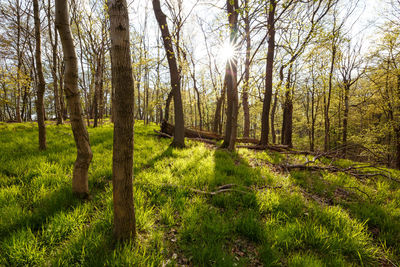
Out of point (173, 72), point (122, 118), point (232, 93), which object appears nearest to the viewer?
point (122, 118)

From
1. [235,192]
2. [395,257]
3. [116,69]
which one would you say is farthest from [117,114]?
[395,257]

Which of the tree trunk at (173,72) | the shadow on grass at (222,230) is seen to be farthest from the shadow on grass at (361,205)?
the tree trunk at (173,72)

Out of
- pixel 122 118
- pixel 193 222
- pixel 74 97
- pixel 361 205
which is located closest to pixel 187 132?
pixel 74 97

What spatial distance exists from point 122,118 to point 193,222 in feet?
5.77

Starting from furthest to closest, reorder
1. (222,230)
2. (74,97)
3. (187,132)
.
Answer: (187,132)
(74,97)
(222,230)

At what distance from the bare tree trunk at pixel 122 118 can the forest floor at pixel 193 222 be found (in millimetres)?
346

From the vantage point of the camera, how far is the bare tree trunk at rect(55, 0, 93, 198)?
2262 mm

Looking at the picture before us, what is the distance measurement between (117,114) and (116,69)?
17.1 inches

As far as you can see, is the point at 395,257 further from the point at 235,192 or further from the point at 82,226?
the point at 82,226

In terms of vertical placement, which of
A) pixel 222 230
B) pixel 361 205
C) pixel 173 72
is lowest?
pixel 361 205

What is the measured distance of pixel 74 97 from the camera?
2.38 metres

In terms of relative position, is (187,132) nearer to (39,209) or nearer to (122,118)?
(39,209)

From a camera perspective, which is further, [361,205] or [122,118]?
[361,205]

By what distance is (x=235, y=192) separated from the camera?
3086mm
